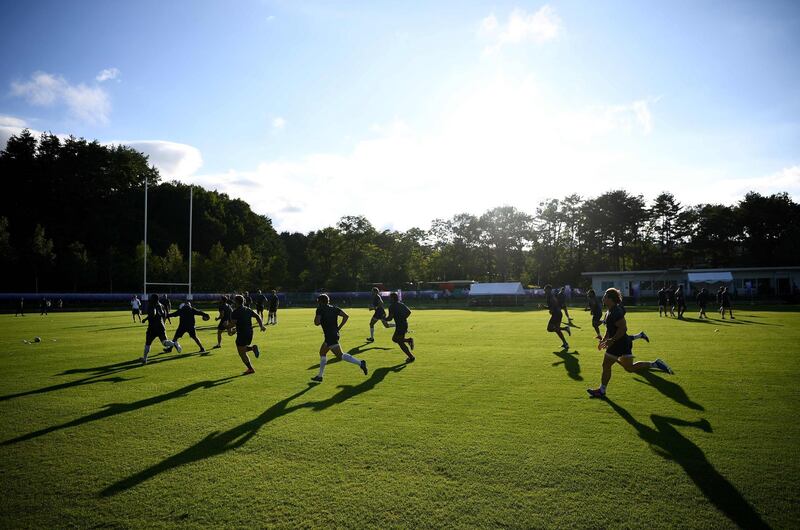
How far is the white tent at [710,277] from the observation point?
163 feet

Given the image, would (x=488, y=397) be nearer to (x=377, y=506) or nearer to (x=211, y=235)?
(x=377, y=506)

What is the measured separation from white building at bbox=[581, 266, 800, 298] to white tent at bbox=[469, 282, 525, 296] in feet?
43.6

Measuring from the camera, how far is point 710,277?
164ft

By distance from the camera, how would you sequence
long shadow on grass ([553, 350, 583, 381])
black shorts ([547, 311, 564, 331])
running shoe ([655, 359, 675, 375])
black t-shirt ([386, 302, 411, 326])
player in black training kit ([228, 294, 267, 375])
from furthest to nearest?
black shorts ([547, 311, 564, 331]) → black t-shirt ([386, 302, 411, 326]) → player in black training kit ([228, 294, 267, 375]) → long shadow on grass ([553, 350, 583, 381]) → running shoe ([655, 359, 675, 375])

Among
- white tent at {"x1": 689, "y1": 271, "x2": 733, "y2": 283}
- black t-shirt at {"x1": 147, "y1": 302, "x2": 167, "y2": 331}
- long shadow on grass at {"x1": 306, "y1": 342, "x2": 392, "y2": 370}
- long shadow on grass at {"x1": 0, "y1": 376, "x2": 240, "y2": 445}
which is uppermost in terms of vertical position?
white tent at {"x1": 689, "y1": 271, "x2": 733, "y2": 283}

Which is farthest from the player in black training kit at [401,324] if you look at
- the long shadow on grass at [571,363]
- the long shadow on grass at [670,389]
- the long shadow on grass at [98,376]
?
the long shadow on grass at [98,376]

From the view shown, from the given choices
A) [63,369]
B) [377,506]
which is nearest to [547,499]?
[377,506]

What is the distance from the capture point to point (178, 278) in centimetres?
6525

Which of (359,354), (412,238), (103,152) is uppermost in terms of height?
(103,152)

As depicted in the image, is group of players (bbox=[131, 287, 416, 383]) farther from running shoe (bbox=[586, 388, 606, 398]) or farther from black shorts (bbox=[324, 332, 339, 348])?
running shoe (bbox=[586, 388, 606, 398])

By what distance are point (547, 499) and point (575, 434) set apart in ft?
6.82

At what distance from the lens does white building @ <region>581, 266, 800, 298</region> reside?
48.7 metres

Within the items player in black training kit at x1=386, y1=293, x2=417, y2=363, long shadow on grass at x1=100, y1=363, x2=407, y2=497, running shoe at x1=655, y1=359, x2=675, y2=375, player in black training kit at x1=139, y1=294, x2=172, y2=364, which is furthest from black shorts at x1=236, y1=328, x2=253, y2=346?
running shoe at x1=655, y1=359, x2=675, y2=375

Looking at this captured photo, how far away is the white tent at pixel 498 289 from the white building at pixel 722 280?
1329 centimetres
